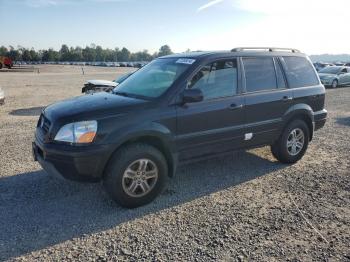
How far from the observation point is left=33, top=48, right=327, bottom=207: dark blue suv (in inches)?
153

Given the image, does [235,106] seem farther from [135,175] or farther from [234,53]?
[135,175]

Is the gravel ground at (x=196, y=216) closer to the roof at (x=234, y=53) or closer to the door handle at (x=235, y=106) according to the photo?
the door handle at (x=235, y=106)

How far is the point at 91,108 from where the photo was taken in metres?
4.07

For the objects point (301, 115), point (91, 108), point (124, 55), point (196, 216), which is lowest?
point (196, 216)

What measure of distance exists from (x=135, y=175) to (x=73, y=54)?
14842cm

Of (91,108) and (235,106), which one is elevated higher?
(91,108)

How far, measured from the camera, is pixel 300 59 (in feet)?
19.7

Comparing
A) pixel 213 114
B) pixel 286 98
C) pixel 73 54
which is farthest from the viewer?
pixel 73 54

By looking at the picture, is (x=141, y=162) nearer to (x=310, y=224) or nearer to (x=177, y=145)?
(x=177, y=145)

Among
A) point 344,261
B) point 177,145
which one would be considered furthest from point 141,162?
point 344,261

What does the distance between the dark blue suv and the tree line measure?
101 meters

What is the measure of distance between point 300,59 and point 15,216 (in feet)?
17.0

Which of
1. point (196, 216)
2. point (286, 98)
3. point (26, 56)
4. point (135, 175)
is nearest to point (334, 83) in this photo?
point (286, 98)

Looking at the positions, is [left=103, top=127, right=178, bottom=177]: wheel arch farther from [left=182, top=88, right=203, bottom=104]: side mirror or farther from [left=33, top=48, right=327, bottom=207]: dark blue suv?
[left=182, top=88, right=203, bottom=104]: side mirror
